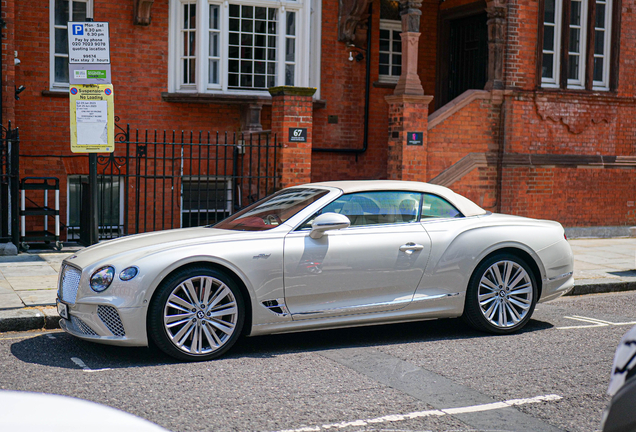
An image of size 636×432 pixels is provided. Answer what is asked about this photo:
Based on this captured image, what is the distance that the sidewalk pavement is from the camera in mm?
7258

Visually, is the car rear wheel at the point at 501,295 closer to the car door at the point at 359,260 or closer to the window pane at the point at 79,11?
the car door at the point at 359,260

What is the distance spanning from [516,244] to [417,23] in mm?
7895

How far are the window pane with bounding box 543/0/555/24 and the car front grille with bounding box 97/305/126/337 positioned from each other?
483 inches

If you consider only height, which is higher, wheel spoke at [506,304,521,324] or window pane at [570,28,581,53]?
window pane at [570,28,581,53]

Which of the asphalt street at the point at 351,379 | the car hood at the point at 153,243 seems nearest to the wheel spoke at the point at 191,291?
the car hood at the point at 153,243

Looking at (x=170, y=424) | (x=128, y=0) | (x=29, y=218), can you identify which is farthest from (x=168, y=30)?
(x=170, y=424)

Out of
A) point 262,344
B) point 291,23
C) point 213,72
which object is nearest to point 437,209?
point 262,344

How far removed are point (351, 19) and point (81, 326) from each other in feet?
35.8

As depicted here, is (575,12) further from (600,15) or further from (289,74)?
(289,74)

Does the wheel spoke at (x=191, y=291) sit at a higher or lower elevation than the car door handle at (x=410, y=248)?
lower

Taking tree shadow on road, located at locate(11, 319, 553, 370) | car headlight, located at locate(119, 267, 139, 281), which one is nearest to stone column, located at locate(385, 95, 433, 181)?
tree shadow on road, located at locate(11, 319, 553, 370)

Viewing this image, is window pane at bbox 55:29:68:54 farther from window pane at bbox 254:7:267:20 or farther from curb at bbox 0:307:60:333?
curb at bbox 0:307:60:333

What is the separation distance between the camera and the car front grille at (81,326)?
19.6 feet

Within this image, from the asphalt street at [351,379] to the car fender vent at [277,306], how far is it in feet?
1.20
